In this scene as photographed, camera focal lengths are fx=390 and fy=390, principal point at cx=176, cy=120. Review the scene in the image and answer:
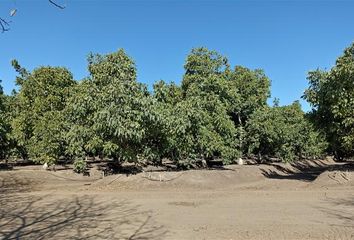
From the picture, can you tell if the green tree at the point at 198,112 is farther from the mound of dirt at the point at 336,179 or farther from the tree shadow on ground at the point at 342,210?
the tree shadow on ground at the point at 342,210

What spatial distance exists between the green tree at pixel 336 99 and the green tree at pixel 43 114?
21.8 meters

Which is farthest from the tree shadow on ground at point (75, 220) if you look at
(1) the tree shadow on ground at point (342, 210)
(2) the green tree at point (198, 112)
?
(2) the green tree at point (198, 112)

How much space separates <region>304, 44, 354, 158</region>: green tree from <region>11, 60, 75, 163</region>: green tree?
21833 mm

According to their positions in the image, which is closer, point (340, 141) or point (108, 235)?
point (108, 235)

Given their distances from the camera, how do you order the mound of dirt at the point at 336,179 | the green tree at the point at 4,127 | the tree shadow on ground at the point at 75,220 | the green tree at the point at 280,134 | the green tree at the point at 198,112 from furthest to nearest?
the green tree at the point at 280,134, the green tree at the point at 4,127, the green tree at the point at 198,112, the mound of dirt at the point at 336,179, the tree shadow on ground at the point at 75,220

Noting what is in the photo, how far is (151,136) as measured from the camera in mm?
28938

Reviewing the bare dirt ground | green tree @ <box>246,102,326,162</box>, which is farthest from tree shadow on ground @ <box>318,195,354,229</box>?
green tree @ <box>246,102,326,162</box>

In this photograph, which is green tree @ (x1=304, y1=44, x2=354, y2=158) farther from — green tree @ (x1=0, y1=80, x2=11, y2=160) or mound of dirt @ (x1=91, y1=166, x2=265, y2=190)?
green tree @ (x1=0, y1=80, x2=11, y2=160)

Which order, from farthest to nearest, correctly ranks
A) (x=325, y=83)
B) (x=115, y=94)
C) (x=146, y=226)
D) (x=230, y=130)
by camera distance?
(x=230, y=130) < (x=325, y=83) < (x=115, y=94) < (x=146, y=226)

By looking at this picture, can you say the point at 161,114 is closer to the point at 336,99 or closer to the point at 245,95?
the point at 336,99

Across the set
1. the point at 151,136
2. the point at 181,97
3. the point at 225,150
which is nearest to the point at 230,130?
the point at 225,150

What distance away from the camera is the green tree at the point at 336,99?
25938mm

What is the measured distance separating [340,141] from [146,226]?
21.3m

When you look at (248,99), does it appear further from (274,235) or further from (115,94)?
(274,235)
